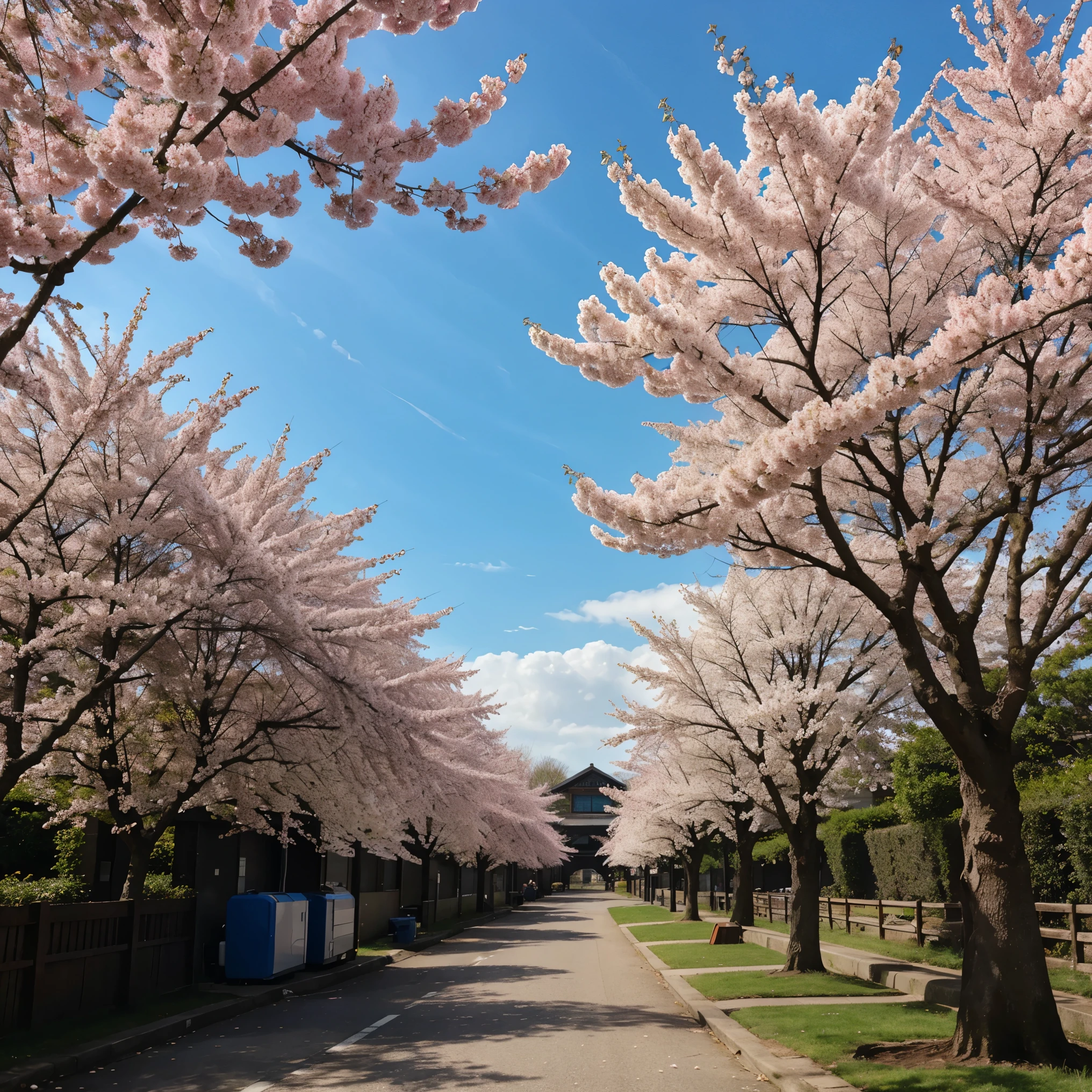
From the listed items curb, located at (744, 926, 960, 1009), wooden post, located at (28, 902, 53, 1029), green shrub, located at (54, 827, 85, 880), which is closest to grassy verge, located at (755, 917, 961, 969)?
curb, located at (744, 926, 960, 1009)

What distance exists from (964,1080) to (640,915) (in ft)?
130

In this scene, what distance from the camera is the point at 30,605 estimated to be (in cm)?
1021

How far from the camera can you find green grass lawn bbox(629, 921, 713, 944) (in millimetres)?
27250

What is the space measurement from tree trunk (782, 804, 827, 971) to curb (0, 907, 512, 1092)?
857 centimetres

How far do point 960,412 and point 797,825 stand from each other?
10051 millimetres

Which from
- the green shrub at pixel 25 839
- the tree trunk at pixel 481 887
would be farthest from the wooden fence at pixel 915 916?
the tree trunk at pixel 481 887

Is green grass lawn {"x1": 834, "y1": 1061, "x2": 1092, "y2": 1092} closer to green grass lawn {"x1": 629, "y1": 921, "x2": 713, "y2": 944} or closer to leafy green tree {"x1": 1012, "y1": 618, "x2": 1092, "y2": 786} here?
leafy green tree {"x1": 1012, "y1": 618, "x2": 1092, "y2": 786}

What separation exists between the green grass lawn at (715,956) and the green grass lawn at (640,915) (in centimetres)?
1432

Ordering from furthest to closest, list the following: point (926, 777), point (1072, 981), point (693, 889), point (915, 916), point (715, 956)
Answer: point (693, 889)
point (715, 956)
point (915, 916)
point (926, 777)
point (1072, 981)

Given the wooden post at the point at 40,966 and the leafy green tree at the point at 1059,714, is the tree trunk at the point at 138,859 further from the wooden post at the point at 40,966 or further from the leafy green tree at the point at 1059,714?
the leafy green tree at the point at 1059,714

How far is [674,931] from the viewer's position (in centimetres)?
2994

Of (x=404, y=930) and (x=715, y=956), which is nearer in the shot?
(x=715, y=956)

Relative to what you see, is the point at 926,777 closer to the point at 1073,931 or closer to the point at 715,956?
the point at 715,956

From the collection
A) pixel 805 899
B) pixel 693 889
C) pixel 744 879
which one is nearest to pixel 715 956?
pixel 805 899
